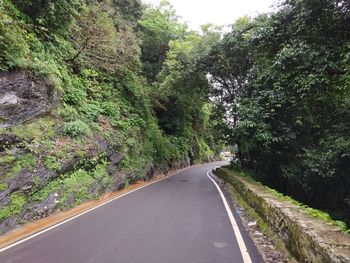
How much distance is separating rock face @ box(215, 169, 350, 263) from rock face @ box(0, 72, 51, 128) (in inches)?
323

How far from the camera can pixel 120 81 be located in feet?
72.9

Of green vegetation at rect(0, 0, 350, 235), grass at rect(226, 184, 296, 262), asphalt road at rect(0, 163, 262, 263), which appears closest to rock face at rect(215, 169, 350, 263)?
grass at rect(226, 184, 296, 262)

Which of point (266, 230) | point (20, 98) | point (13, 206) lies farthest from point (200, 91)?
point (266, 230)

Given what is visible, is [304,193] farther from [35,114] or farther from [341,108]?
[35,114]

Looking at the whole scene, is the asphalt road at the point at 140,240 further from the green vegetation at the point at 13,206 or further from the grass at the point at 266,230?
the green vegetation at the point at 13,206

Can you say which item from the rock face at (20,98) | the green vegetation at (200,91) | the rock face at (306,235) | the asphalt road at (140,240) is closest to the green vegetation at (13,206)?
the green vegetation at (200,91)

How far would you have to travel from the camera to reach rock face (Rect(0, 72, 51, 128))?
33.1 feet

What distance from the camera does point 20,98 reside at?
10828 mm

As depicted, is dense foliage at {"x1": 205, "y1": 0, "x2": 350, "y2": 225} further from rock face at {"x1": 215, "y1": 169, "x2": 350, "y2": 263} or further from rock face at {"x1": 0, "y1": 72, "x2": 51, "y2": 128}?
rock face at {"x1": 0, "y1": 72, "x2": 51, "y2": 128}

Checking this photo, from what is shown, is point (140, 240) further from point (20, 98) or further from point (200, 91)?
point (200, 91)

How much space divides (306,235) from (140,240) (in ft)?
11.0

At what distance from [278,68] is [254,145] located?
20.9 ft

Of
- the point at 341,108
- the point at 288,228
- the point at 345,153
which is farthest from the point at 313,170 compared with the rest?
the point at 288,228

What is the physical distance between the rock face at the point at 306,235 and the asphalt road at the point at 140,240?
0.67 metres
